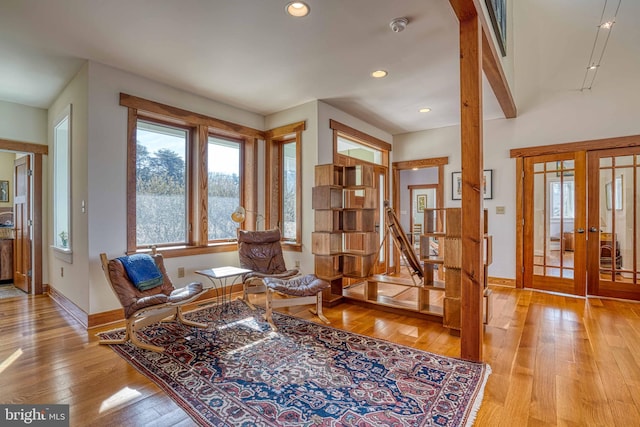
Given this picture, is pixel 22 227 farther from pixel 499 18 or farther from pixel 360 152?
pixel 499 18

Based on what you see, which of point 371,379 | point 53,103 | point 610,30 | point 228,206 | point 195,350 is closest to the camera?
point 371,379

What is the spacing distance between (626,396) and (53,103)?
6569mm

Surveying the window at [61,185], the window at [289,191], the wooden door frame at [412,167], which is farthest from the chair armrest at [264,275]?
the wooden door frame at [412,167]

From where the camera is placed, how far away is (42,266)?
178 inches

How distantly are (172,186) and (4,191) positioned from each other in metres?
3.88

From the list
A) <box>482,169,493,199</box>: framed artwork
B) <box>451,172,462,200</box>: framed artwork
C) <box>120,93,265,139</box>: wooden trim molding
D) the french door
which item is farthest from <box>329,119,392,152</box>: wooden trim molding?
the french door

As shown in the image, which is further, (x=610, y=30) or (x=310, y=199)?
(x=310, y=199)

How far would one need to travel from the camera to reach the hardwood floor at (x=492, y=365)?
6.03 ft

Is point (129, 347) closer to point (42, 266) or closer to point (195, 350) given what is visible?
point (195, 350)

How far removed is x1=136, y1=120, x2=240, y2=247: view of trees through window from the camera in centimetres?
377

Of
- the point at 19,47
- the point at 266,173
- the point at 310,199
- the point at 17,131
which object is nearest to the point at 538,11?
the point at 310,199

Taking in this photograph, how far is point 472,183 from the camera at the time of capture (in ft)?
7.61

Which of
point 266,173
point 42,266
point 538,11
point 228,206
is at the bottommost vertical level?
point 42,266

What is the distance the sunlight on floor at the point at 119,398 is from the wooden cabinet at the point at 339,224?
2267 mm
